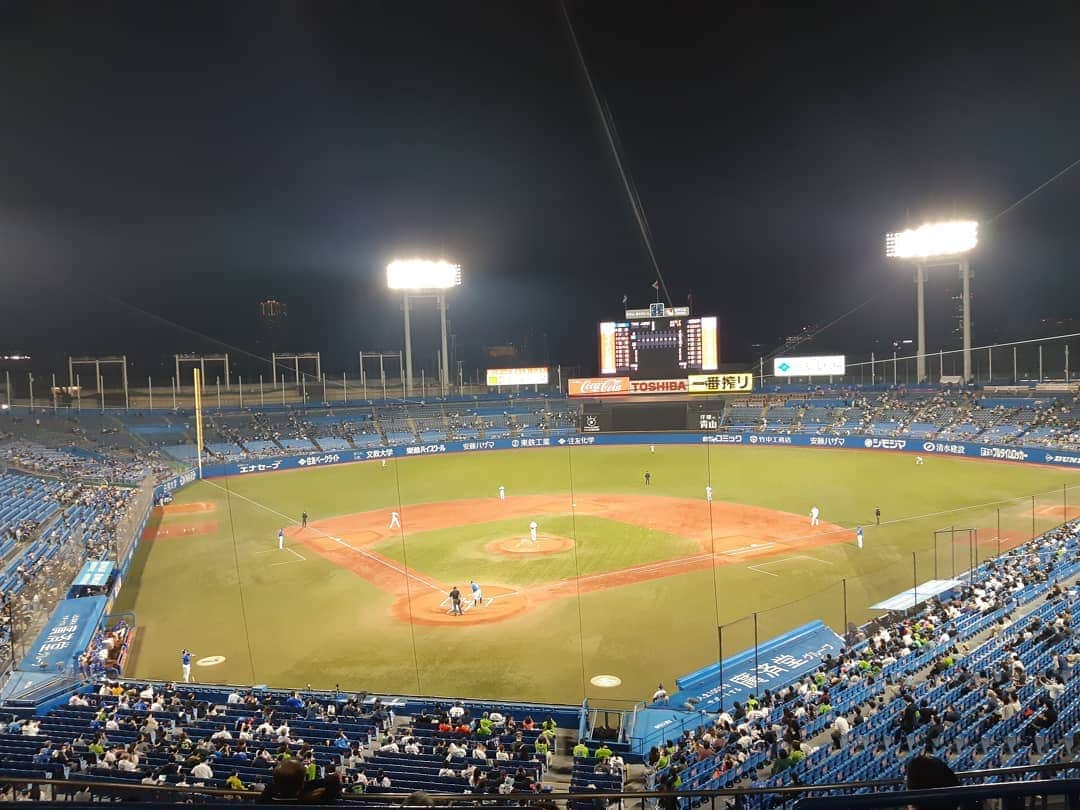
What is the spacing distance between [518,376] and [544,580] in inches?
2050

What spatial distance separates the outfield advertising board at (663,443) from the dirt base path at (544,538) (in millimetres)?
11283

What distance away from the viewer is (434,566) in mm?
28594

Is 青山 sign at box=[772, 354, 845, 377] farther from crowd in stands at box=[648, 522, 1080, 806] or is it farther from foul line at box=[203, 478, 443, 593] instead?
crowd in stands at box=[648, 522, 1080, 806]

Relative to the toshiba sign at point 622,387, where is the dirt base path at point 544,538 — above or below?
below

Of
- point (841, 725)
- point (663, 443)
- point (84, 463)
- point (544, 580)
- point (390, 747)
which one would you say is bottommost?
point (544, 580)

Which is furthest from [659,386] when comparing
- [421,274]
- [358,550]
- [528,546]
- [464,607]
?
[464,607]

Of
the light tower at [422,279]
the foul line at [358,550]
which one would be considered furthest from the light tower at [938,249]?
the foul line at [358,550]

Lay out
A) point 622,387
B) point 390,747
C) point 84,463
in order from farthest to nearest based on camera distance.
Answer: point 622,387 → point 84,463 → point 390,747

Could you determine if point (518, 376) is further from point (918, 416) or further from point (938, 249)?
point (938, 249)

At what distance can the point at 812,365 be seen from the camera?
68.8m

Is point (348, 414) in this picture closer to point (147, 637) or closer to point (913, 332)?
point (147, 637)

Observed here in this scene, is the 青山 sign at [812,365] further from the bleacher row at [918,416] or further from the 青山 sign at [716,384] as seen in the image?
the 青山 sign at [716,384]

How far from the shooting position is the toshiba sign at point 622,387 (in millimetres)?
64062

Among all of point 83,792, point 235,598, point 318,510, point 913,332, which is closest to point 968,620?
point 83,792
